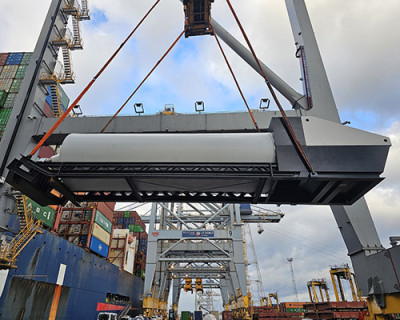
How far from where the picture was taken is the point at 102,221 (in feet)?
103

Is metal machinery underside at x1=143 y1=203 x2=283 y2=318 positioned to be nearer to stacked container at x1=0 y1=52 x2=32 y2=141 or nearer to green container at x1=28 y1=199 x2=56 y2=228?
green container at x1=28 y1=199 x2=56 y2=228

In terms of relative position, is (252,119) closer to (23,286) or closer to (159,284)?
(23,286)

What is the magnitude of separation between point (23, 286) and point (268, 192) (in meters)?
18.8

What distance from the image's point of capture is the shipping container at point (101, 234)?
29.4 m

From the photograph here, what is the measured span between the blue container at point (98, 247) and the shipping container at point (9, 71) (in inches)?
734

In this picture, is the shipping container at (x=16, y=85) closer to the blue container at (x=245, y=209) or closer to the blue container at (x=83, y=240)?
the blue container at (x=83, y=240)

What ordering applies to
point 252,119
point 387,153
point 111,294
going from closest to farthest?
point 387,153 < point 252,119 < point 111,294

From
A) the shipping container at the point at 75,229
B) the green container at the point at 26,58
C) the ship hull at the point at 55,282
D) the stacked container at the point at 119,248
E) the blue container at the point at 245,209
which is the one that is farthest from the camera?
the blue container at the point at 245,209

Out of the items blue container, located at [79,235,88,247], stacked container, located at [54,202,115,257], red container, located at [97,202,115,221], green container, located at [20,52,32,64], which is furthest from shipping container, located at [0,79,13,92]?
blue container, located at [79,235,88,247]

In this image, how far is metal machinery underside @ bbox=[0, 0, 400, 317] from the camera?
6.06 metres

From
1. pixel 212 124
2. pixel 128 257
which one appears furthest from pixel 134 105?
pixel 128 257

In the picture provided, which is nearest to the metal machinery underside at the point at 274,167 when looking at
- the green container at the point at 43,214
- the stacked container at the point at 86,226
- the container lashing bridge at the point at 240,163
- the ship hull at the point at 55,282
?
the container lashing bridge at the point at 240,163

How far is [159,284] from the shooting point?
30.5 meters

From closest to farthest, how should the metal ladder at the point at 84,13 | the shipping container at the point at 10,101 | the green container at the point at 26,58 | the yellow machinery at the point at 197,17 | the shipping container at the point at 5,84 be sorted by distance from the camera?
the yellow machinery at the point at 197,17
the metal ladder at the point at 84,13
the shipping container at the point at 10,101
the shipping container at the point at 5,84
the green container at the point at 26,58
